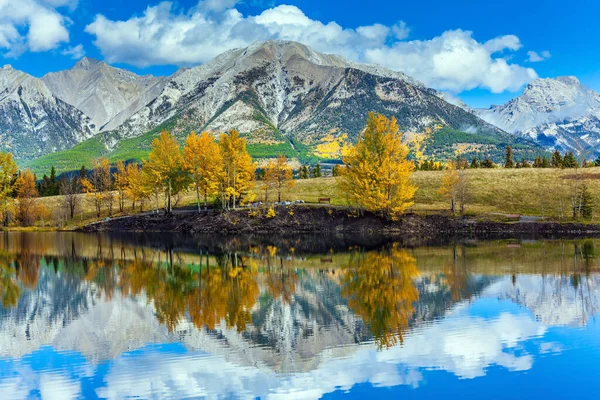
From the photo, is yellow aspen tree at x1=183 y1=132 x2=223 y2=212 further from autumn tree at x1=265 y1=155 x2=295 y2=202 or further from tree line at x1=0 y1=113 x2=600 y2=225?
autumn tree at x1=265 y1=155 x2=295 y2=202

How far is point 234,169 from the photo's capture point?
3829 inches

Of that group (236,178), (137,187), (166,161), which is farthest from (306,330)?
(137,187)

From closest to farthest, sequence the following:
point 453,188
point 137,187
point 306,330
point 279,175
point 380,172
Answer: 1. point 306,330
2. point 380,172
3. point 453,188
4. point 279,175
5. point 137,187

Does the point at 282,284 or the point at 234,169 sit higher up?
the point at 234,169

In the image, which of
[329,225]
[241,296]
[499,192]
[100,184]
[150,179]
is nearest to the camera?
[241,296]

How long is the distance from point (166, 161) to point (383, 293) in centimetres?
7610

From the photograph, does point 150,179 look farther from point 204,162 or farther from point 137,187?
point 137,187

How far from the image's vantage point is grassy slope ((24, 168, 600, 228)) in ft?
308

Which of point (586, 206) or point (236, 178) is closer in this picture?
point (586, 206)

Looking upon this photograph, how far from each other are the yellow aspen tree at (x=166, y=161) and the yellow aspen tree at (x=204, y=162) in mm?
2263

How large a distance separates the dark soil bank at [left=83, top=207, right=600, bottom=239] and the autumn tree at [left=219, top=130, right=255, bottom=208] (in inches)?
155

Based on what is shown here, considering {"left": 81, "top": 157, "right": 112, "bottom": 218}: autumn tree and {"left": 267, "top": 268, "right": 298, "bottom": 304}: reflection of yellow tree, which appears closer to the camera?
{"left": 267, "top": 268, "right": 298, "bottom": 304}: reflection of yellow tree

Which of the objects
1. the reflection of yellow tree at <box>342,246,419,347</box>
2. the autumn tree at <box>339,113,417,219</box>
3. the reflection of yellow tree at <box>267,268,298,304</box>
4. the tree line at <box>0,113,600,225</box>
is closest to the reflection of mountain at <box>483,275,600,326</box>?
the reflection of yellow tree at <box>342,246,419,347</box>

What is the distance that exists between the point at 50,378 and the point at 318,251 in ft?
147
